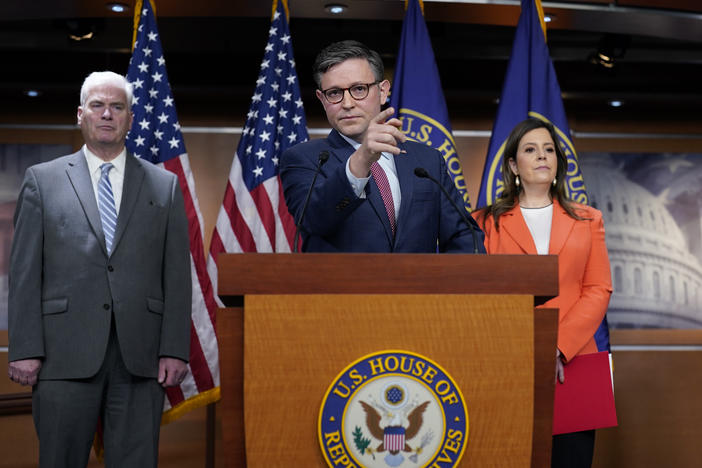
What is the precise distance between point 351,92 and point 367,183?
0.25 metres

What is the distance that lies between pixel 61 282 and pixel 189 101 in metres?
2.55

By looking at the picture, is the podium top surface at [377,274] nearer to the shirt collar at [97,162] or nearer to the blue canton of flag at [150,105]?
the shirt collar at [97,162]

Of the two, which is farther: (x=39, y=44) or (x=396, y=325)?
(x=39, y=44)

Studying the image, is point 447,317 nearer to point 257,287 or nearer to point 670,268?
point 257,287

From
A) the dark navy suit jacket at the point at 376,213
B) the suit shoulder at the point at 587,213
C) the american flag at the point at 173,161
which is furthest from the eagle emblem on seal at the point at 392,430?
the american flag at the point at 173,161

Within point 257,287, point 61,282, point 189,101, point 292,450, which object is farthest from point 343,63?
point 189,101

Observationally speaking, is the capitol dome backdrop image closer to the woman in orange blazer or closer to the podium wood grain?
the woman in orange blazer

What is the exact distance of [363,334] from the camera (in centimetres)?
137

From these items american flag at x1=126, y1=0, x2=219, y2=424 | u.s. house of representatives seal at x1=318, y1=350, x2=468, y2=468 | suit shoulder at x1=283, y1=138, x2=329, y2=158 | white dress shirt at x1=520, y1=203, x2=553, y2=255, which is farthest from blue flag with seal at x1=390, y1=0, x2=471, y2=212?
u.s. house of representatives seal at x1=318, y1=350, x2=468, y2=468

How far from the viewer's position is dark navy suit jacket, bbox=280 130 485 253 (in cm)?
181

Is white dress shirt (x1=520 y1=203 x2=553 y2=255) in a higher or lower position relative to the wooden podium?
higher

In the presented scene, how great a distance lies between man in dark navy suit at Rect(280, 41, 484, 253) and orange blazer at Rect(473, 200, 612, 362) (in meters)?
0.75

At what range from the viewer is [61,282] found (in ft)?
7.82

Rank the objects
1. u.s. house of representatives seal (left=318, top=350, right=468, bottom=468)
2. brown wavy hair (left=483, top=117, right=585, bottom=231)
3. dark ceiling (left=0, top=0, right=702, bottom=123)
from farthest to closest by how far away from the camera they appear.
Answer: dark ceiling (left=0, top=0, right=702, bottom=123)
brown wavy hair (left=483, top=117, right=585, bottom=231)
u.s. house of representatives seal (left=318, top=350, right=468, bottom=468)
